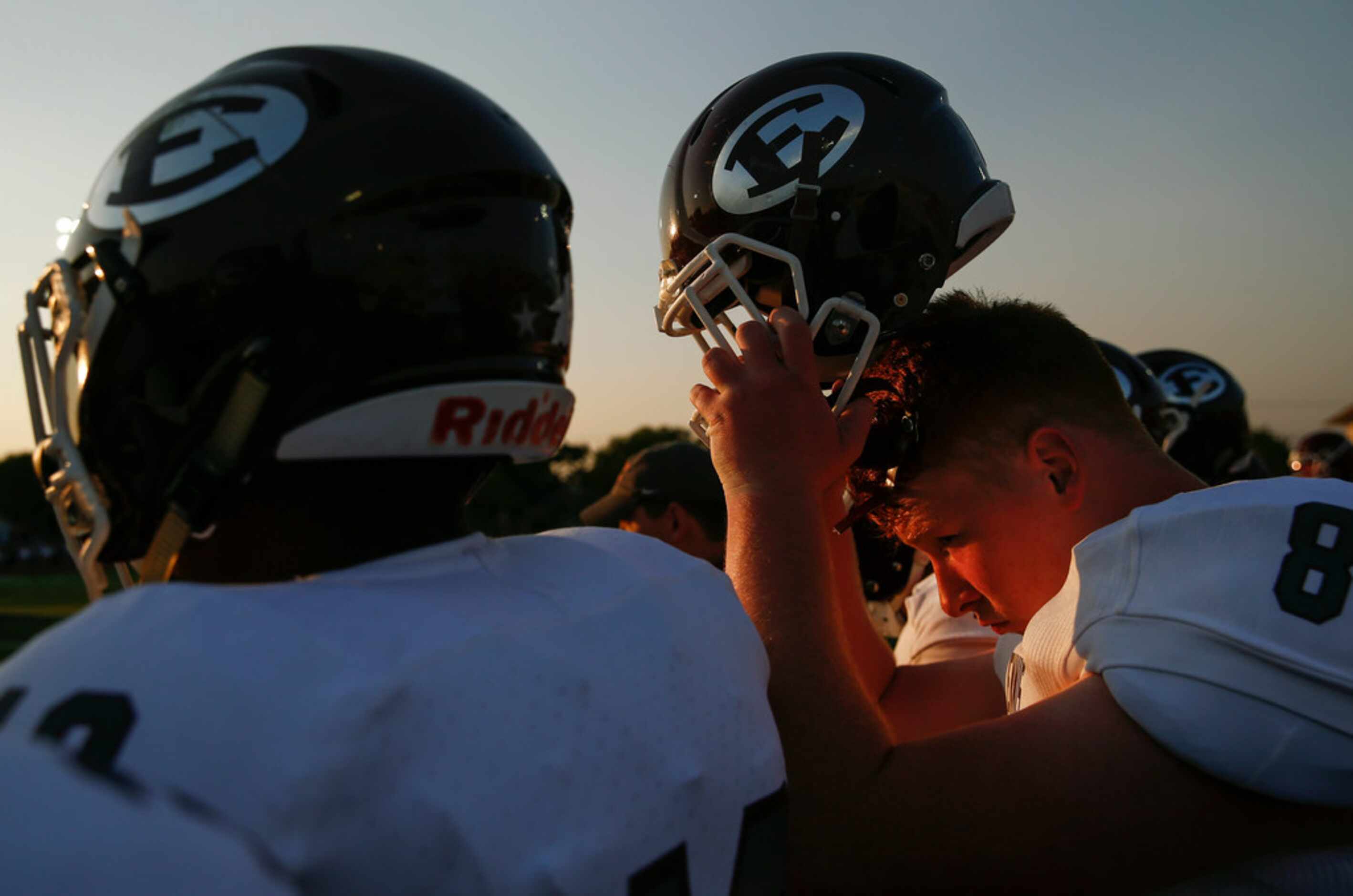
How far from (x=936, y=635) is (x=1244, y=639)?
190 cm

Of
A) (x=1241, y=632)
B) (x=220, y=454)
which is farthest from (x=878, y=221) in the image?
(x=220, y=454)

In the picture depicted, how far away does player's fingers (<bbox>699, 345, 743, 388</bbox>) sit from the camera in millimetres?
1938

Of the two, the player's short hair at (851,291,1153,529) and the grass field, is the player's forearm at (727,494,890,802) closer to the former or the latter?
the player's short hair at (851,291,1153,529)

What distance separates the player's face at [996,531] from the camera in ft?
6.95

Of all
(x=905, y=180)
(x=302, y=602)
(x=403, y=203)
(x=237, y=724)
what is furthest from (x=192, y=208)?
(x=905, y=180)

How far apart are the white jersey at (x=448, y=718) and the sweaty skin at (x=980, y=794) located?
32 centimetres

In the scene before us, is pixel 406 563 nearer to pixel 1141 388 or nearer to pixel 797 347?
pixel 797 347

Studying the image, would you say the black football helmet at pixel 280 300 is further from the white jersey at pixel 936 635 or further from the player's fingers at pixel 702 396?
the white jersey at pixel 936 635

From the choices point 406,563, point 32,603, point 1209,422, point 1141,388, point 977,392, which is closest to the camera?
point 406,563

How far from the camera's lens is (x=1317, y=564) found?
60.6 inches

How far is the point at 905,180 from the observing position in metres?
2.21

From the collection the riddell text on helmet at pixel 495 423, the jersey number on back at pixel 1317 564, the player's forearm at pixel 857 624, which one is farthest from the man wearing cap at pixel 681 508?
the riddell text on helmet at pixel 495 423

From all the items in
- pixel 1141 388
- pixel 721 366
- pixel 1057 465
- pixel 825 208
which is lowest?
pixel 1141 388

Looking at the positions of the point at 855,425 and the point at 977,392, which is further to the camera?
the point at 977,392
